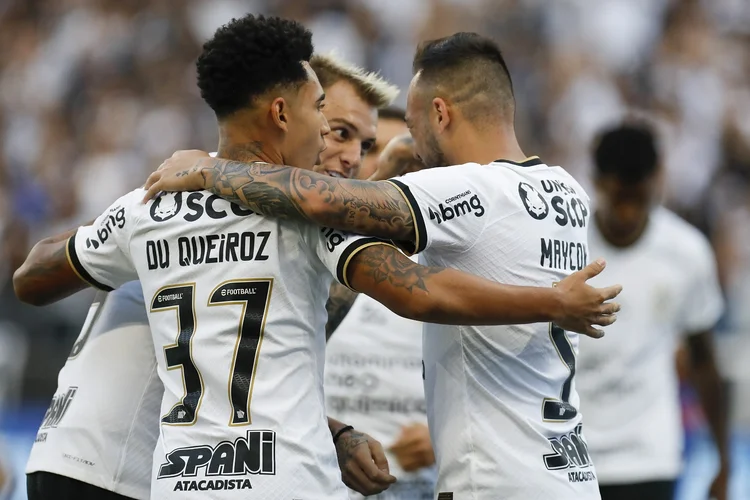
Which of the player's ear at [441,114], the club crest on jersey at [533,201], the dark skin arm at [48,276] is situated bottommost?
the dark skin arm at [48,276]

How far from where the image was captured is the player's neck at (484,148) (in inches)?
167

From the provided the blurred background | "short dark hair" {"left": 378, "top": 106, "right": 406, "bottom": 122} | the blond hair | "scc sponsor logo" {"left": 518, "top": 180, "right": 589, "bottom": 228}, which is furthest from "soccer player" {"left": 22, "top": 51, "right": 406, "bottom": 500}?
the blurred background

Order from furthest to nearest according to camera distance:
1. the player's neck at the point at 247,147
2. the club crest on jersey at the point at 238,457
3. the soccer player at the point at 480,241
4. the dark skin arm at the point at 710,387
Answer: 1. the dark skin arm at the point at 710,387
2. the player's neck at the point at 247,147
3. the soccer player at the point at 480,241
4. the club crest on jersey at the point at 238,457

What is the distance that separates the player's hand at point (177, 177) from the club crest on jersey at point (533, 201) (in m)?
1.12

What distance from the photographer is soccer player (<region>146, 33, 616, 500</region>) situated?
3709mm

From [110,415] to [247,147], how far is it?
114 cm

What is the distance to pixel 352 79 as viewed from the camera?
5469 mm

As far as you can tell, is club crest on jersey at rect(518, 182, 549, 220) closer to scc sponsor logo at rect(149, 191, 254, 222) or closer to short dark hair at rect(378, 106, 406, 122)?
scc sponsor logo at rect(149, 191, 254, 222)

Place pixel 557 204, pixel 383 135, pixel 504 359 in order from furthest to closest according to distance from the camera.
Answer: pixel 383 135 → pixel 557 204 → pixel 504 359

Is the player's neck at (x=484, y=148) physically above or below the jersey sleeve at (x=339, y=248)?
above

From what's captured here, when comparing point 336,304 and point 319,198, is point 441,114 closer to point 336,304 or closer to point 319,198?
point 319,198

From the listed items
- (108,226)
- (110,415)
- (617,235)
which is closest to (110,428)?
(110,415)

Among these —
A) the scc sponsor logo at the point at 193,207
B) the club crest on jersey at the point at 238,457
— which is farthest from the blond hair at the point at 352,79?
the club crest on jersey at the point at 238,457

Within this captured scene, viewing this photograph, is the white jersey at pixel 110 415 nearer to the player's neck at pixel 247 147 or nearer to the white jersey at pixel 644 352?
the player's neck at pixel 247 147
